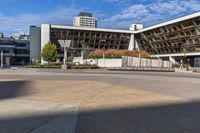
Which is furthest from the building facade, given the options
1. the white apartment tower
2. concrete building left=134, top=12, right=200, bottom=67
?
the white apartment tower

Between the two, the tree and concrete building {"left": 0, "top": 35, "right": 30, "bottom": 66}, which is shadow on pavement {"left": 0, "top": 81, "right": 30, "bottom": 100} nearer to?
the tree

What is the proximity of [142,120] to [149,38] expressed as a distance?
319 feet

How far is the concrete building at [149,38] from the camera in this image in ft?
271

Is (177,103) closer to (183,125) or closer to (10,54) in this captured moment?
(183,125)

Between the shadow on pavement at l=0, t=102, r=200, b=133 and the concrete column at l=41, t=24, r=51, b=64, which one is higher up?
the concrete column at l=41, t=24, r=51, b=64

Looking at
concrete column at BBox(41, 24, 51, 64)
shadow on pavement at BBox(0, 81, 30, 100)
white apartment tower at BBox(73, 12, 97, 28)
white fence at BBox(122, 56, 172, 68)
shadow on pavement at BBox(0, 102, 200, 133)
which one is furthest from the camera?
white apartment tower at BBox(73, 12, 97, 28)

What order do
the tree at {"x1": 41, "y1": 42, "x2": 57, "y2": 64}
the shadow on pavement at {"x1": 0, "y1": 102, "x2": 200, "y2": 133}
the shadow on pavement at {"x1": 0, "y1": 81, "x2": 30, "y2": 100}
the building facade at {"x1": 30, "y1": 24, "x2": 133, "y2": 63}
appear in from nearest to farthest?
the shadow on pavement at {"x1": 0, "y1": 102, "x2": 200, "y2": 133}
the shadow on pavement at {"x1": 0, "y1": 81, "x2": 30, "y2": 100}
the tree at {"x1": 41, "y1": 42, "x2": 57, "y2": 64}
the building facade at {"x1": 30, "y1": 24, "x2": 133, "y2": 63}

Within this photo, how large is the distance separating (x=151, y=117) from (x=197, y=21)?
7476 cm

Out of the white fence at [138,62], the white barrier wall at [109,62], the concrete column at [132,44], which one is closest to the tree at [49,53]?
the white barrier wall at [109,62]

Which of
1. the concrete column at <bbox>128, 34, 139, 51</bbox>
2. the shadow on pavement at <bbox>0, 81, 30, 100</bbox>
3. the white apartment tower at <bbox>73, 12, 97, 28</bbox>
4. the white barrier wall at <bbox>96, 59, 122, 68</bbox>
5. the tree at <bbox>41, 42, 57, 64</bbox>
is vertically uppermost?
the white apartment tower at <bbox>73, 12, 97, 28</bbox>

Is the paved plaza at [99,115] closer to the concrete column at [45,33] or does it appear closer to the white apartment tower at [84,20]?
the concrete column at [45,33]

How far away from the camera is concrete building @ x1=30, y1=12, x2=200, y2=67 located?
8246cm

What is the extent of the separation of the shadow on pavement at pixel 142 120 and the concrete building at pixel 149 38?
6980 cm

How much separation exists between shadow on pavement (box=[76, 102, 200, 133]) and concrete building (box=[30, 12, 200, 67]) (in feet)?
229
